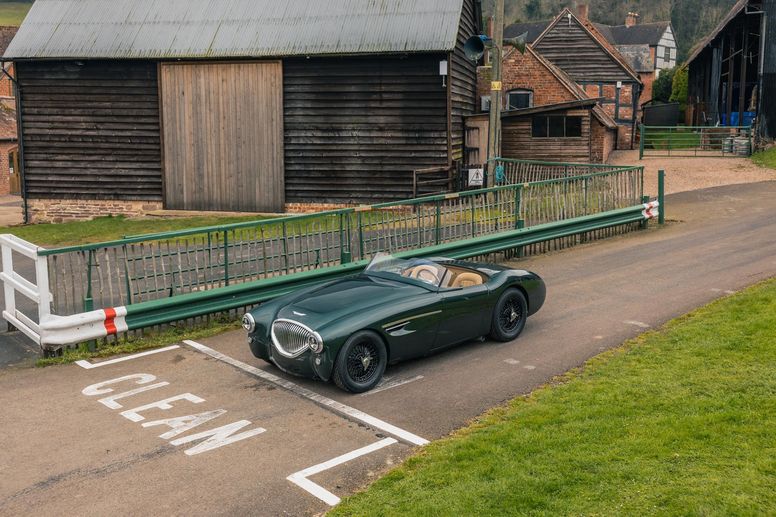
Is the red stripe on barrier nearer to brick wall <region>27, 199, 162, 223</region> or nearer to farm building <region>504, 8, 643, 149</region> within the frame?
brick wall <region>27, 199, 162, 223</region>

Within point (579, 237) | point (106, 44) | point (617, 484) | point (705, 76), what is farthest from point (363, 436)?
point (705, 76)

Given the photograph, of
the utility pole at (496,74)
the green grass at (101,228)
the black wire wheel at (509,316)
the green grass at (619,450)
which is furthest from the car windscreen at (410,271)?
the green grass at (101,228)

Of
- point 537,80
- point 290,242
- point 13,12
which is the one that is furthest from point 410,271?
point 13,12

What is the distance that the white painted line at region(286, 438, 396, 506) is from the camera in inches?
250

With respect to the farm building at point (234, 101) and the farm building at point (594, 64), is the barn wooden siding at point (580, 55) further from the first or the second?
the farm building at point (234, 101)

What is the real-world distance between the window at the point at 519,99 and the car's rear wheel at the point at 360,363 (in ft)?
96.0

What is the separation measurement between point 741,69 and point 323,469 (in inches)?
1400

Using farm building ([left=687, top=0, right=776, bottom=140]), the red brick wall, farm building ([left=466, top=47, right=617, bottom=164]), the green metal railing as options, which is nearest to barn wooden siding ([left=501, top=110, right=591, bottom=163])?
farm building ([left=466, top=47, right=617, bottom=164])

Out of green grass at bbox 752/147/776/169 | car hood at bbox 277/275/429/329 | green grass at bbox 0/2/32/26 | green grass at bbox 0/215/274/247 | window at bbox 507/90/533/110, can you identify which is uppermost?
green grass at bbox 0/2/32/26

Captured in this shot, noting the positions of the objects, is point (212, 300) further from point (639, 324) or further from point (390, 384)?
point (639, 324)

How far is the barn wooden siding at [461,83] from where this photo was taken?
2416 cm

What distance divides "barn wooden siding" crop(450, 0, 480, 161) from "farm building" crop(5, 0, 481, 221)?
94mm

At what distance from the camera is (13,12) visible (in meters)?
126

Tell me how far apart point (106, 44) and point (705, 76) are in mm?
34379
